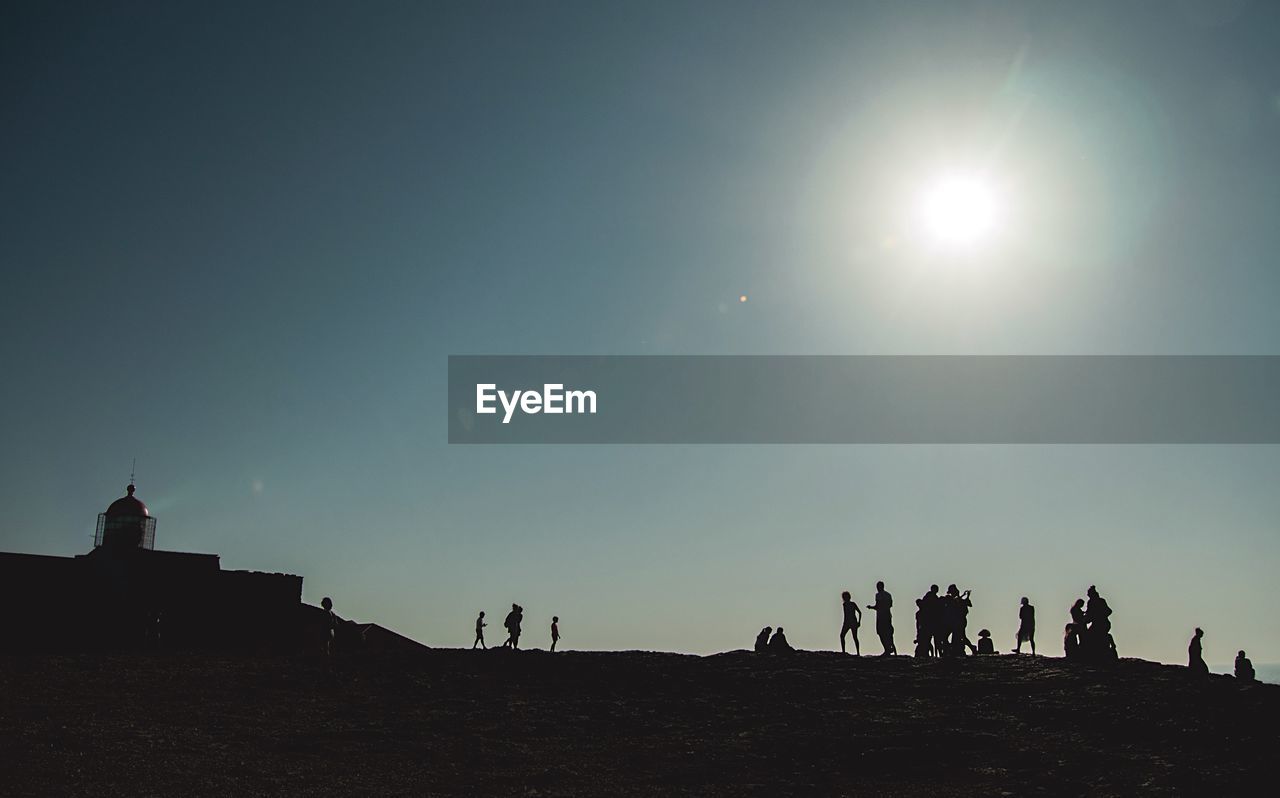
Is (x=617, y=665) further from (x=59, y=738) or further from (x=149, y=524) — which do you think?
(x=149, y=524)

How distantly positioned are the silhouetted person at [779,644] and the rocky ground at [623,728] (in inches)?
127

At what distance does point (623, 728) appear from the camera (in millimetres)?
19812

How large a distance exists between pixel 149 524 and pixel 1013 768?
150 ft

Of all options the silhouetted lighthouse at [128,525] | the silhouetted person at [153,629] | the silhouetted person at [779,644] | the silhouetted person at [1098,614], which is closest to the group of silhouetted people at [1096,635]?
the silhouetted person at [1098,614]

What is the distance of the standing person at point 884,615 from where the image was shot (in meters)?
26.7

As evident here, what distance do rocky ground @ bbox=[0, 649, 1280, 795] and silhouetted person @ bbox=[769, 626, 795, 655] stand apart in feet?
10.6

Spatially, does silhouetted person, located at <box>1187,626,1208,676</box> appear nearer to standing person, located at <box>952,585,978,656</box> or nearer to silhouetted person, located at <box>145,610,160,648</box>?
standing person, located at <box>952,585,978,656</box>

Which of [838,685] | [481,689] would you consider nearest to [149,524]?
[481,689]

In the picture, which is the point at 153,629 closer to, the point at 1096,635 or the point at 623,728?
the point at 623,728

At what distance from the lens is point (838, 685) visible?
22953 mm

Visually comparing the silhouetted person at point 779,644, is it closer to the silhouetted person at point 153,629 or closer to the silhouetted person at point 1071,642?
the silhouetted person at point 1071,642

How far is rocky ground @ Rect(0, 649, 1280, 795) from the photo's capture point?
16.0 metres

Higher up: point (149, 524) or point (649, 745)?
point (149, 524)

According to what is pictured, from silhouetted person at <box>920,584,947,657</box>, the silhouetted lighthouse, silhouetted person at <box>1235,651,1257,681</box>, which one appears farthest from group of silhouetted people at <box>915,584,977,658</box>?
the silhouetted lighthouse
